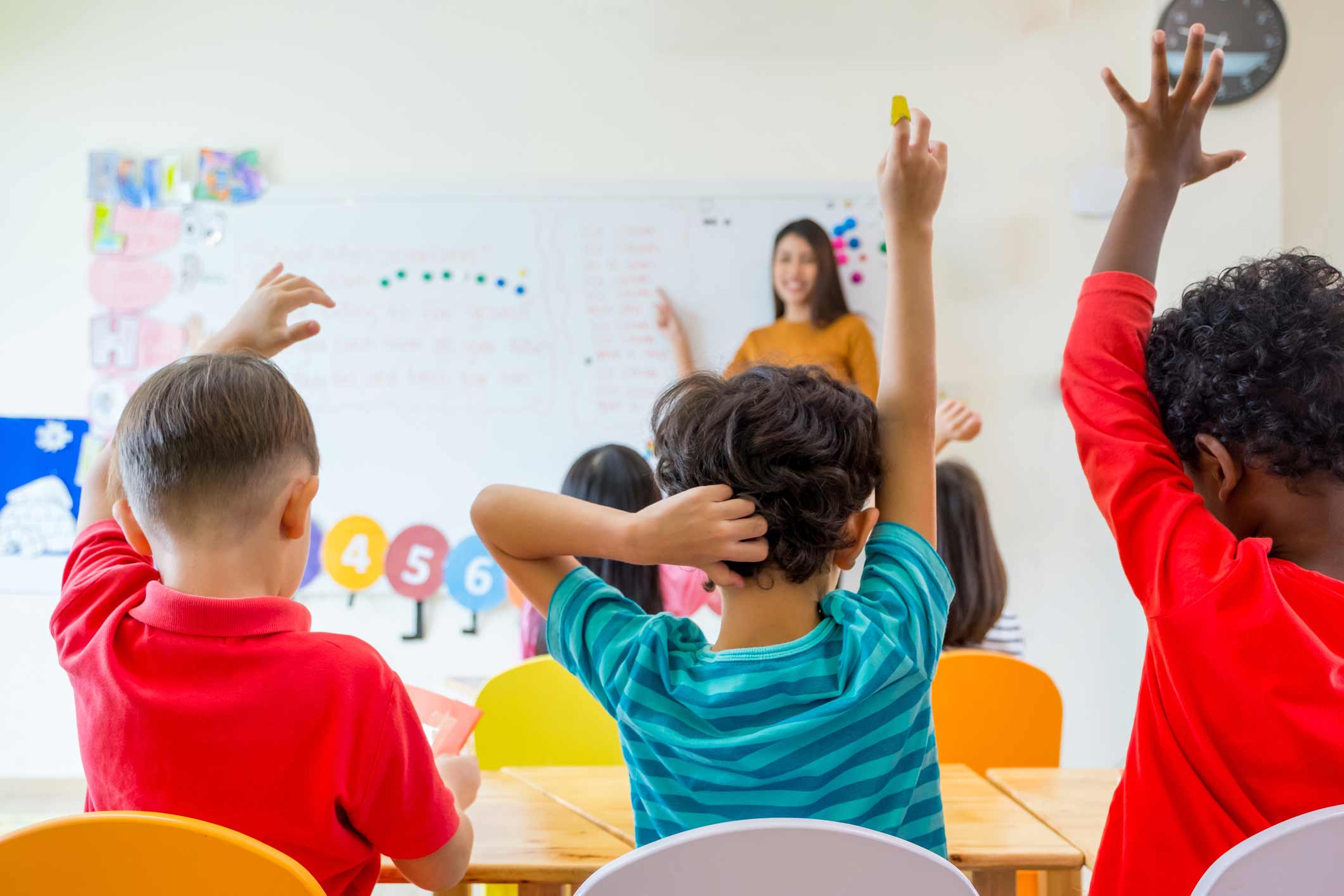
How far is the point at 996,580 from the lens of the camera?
2.18 m

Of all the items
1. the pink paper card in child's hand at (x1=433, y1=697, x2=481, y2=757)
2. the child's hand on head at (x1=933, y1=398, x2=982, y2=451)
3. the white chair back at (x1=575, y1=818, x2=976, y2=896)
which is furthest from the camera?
the child's hand on head at (x1=933, y1=398, x2=982, y2=451)

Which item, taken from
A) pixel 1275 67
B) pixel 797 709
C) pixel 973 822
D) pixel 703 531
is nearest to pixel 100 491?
pixel 703 531

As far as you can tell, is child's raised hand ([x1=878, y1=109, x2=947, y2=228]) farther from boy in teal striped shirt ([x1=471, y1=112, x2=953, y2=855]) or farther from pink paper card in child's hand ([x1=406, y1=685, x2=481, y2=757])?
pink paper card in child's hand ([x1=406, y1=685, x2=481, y2=757])

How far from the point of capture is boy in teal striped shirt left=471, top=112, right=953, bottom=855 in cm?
86

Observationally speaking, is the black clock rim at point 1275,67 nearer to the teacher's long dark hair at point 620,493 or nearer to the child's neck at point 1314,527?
the teacher's long dark hair at point 620,493

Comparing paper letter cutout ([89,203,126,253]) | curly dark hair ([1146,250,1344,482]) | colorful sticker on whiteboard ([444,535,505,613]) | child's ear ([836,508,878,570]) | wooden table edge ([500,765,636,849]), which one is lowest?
colorful sticker on whiteboard ([444,535,505,613])

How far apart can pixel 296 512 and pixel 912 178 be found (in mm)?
742

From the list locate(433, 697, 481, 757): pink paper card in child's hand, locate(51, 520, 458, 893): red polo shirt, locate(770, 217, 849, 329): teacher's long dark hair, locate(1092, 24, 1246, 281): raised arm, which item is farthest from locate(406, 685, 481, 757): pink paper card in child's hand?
locate(770, 217, 849, 329): teacher's long dark hair

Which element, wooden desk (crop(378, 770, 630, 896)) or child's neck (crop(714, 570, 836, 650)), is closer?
child's neck (crop(714, 570, 836, 650))

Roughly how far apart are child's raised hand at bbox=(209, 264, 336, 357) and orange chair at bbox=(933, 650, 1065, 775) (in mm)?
1171

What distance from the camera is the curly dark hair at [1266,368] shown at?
0.83m

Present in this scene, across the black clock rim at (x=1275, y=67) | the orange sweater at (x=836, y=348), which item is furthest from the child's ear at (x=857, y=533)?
the black clock rim at (x=1275, y=67)

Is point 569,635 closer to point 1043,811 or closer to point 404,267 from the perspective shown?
point 1043,811

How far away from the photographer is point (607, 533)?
953 mm
